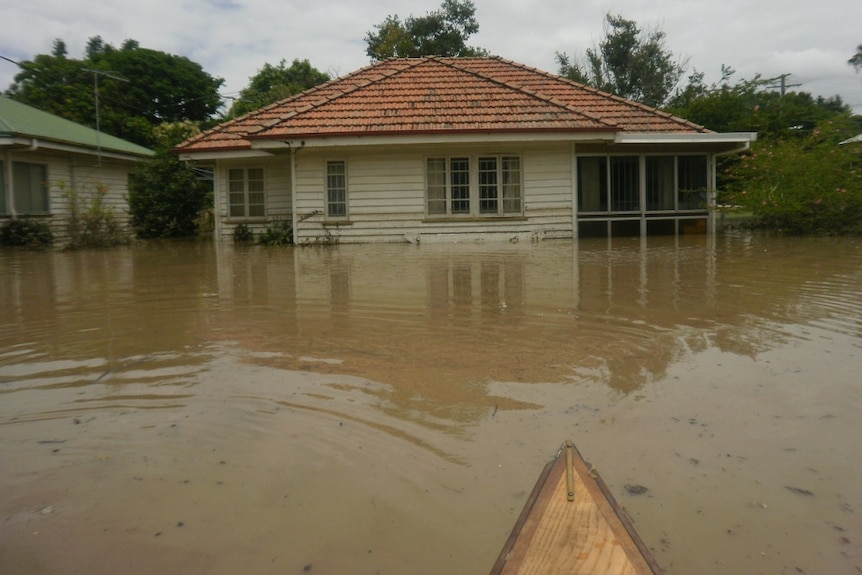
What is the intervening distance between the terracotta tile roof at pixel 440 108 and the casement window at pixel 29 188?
448cm

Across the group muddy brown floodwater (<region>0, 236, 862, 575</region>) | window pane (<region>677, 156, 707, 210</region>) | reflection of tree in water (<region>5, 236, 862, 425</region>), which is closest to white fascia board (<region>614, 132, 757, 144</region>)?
window pane (<region>677, 156, 707, 210</region>)

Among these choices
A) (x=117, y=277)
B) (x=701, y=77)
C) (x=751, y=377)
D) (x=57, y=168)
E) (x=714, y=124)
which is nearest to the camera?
(x=751, y=377)

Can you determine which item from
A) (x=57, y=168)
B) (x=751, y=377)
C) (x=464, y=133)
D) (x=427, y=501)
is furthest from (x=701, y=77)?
(x=427, y=501)

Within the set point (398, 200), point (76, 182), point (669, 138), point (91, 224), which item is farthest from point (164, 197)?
point (669, 138)

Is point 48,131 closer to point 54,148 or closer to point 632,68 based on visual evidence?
point 54,148

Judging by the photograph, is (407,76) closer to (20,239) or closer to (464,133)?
(464,133)

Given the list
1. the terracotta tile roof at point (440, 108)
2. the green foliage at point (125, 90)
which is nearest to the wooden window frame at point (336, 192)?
the terracotta tile roof at point (440, 108)

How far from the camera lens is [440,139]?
15.2 meters

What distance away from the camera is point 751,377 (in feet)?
14.2

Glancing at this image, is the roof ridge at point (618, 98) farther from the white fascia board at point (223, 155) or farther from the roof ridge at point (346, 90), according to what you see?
the white fascia board at point (223, 155)

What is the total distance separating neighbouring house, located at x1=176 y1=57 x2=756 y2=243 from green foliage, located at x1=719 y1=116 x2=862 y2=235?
99cm

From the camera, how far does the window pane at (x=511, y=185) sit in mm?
16609

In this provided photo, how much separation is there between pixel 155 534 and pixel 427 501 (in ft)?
3.36

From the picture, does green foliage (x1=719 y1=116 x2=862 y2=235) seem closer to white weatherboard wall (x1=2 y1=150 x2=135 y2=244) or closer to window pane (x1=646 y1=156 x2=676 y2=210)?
window pane (x1=646 y1=156 x2=676 y2=210)
